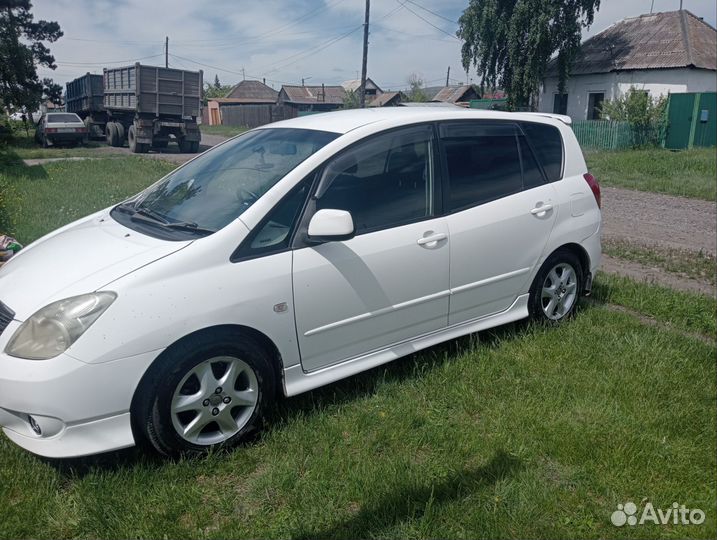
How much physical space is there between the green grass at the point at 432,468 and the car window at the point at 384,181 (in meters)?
1.09

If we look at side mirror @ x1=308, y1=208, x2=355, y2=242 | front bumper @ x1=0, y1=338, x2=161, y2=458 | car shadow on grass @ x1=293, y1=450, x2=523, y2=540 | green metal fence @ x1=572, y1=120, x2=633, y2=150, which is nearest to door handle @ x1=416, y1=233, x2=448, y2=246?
side mirror @ x1=308, y1=208, x2=355, y2=242

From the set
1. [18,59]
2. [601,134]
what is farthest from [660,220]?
[18,59]

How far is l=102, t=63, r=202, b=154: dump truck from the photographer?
72.1 feet

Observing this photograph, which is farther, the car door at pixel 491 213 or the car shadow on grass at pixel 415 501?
the car door at pixel 491 213

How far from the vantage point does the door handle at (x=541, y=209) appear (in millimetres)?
4379

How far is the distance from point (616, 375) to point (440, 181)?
1716 millimetres

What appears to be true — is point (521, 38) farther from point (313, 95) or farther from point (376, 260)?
point (313, 95)

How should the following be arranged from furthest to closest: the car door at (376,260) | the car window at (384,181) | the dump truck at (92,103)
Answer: the dump truck at (92,103), the car window at (384,181), the car door at (376,260)

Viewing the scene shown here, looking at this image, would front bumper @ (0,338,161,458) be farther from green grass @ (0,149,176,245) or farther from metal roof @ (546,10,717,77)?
green grass @ (0,149,176,245)

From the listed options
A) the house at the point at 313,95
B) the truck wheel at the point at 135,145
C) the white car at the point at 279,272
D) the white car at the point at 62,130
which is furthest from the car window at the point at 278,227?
the house at the point at 313,95

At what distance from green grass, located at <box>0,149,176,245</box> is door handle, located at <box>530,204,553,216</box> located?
5773mm

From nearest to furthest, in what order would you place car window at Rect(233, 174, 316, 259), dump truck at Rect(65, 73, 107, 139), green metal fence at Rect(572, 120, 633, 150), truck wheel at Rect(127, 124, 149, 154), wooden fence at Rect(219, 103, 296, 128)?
car window at Rect(233, 174, 316, 259) < green metal fence at Rect(572, 120, 633, 150) < truck wheel at Rect(127, 124, 149, 154) < dump truck at Rect(65, 73, 107, 139) < wooden fence at Rect(219, 103, 296, 128)

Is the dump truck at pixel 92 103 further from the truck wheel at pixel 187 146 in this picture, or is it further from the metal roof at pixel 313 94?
the metal roof at pixel 313 94

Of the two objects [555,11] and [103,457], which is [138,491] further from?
[555,11]
